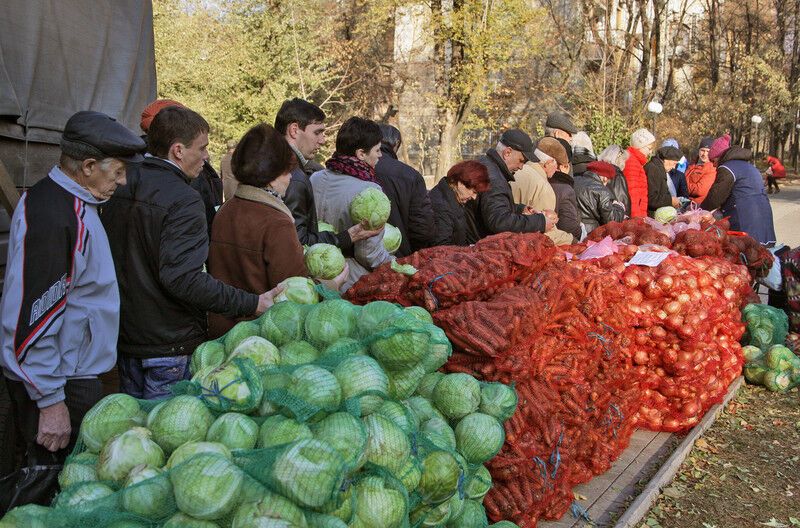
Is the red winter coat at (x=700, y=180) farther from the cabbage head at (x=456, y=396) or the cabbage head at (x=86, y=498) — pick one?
the cabbage head at (x=86, y=498)

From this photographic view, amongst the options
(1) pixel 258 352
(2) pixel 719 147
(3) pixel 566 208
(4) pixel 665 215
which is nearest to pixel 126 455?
(1) pixel 258 352

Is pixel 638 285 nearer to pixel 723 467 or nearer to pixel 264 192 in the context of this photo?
pixel 723 467

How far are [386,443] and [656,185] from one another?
806cm

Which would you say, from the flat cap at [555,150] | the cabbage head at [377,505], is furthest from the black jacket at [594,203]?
the cabbage head at [377,505]

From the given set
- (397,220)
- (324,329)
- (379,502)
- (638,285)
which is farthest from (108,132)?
(638,285)

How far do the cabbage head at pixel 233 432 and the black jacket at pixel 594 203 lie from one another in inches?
229

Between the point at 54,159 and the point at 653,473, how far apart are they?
16.2 ft

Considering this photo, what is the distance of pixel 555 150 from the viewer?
715cm

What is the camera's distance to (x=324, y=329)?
2.86 meters

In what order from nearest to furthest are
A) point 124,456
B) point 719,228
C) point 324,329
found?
1. point 124,456
2. point 324,329
3. point 719,228

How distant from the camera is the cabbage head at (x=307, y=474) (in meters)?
2.06

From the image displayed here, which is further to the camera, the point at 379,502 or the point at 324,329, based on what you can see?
the point at 324,329

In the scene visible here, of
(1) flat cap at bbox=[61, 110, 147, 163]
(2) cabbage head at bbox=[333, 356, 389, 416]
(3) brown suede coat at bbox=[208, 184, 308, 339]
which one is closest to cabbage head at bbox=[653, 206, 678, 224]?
(3) brown suede coat at bbox=[208, 184, 308, 339]

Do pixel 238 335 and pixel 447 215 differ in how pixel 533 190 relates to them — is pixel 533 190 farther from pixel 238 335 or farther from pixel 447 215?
pixel 238 335
